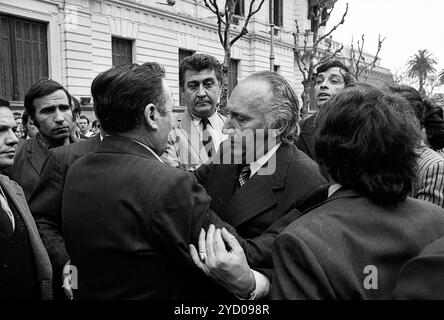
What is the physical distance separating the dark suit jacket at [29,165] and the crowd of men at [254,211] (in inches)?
31.5

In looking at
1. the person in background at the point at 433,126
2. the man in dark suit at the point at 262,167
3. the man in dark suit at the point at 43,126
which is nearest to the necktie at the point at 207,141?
the man in dark suit at the point at 43,126

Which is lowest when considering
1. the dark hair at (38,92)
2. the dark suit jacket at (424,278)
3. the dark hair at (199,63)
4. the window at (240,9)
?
the dark suit jacket at (424,278)

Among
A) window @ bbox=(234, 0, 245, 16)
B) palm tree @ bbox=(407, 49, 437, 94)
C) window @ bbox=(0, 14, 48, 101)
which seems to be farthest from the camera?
palm tree @ bbox=(407, 49, 437, 94)

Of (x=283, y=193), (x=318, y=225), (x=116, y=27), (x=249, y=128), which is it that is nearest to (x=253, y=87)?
(x=249, y=128)

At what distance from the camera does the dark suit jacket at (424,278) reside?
1.10 m

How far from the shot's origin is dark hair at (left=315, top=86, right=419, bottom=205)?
4.70 ft

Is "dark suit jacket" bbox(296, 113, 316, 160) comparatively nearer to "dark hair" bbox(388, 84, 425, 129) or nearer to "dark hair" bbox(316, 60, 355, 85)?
"dark hair" bbox(388, 84, 425, 129)

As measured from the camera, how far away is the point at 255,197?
1.95m

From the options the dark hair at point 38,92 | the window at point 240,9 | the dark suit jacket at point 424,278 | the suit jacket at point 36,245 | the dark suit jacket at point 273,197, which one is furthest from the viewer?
the window at point 240,9

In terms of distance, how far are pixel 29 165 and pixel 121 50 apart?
14980 mm

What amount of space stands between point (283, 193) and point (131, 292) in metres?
0.86

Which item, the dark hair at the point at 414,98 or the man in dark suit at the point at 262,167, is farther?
the dark hair at the point at 414,98

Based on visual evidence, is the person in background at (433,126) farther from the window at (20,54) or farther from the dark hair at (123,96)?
the window at (20,54)

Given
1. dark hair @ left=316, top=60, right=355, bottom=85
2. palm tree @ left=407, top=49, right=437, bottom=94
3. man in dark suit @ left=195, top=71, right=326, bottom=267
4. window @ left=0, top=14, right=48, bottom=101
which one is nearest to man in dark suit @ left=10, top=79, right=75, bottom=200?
man in dark suit @ left=195, top=71, right=326, bottom=267
